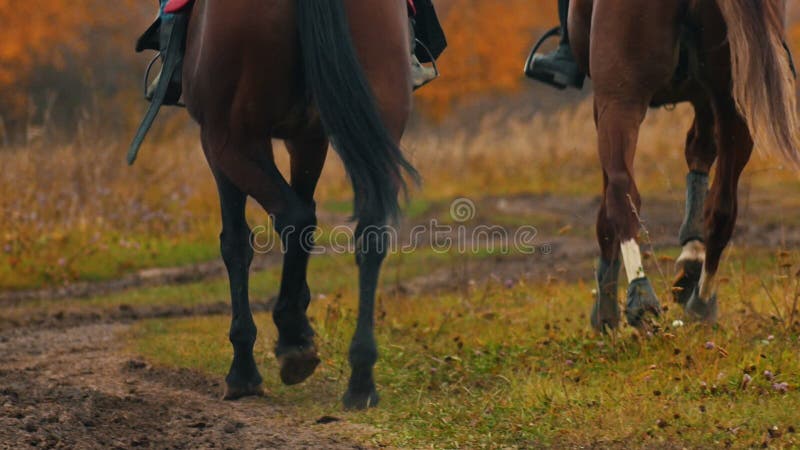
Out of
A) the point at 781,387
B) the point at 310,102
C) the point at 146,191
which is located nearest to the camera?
the point at 781,387

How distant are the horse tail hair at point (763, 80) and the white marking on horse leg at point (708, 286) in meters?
1.10

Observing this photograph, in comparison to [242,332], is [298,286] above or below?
above

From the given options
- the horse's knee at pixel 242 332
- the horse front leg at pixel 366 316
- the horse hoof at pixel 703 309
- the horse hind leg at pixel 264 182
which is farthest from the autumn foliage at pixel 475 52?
the horse front leg at pixel 366 316

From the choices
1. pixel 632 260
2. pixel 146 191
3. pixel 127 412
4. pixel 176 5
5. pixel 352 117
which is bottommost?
pixel 146 191

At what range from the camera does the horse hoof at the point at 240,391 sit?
6.04 m

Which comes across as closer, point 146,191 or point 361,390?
point 361,390

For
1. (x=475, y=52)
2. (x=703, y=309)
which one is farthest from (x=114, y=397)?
(x=475, y=52)

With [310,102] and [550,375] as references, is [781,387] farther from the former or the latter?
[310,102]

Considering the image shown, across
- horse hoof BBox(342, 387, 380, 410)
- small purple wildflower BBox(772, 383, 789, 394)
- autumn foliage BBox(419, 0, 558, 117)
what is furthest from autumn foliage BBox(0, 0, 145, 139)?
small purple wildflower BBox(772, 383, 789, 394)

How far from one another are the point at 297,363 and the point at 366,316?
1.70 ft

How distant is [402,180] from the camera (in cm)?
543

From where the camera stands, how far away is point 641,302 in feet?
19.1

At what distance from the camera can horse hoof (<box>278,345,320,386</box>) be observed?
229 inches

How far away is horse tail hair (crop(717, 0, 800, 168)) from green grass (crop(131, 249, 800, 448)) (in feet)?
2.02
